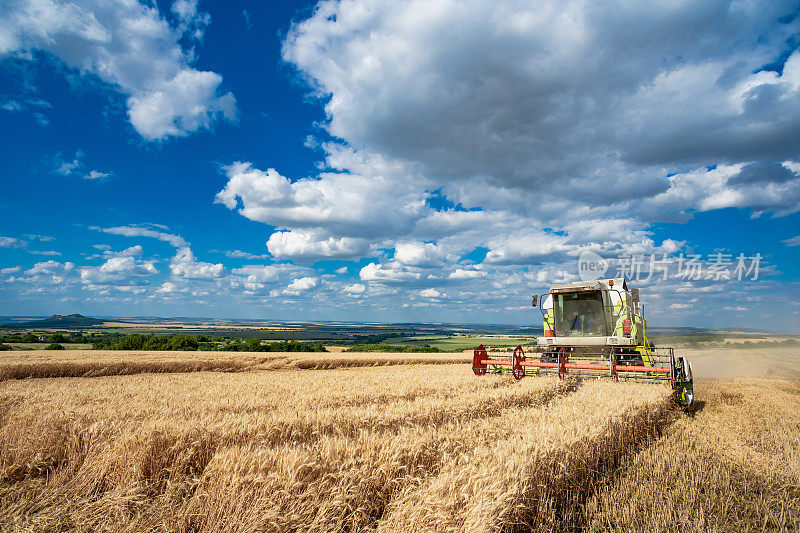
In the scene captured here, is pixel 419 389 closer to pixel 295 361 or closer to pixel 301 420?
pixel 301 420

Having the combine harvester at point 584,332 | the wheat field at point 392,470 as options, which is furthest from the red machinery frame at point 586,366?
the wheat field at point 392,470

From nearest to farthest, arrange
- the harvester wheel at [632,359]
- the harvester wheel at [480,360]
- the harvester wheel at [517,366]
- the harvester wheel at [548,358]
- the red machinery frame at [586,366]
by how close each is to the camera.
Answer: the red machinery frame at [586,366]
the harvester wheel at [632,359]
the harvester wheel at [517,366]
the harvester wheel at [480,360]
the harvester wheel at [548,358]

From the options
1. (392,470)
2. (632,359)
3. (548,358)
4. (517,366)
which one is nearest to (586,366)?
(632,359)

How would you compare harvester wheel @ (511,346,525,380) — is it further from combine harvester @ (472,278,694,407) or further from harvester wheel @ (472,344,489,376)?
harvester wheel @ (472,344,489,376)

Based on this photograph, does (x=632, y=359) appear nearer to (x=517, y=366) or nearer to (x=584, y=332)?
(x=584, y=332)

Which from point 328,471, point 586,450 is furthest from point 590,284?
point 328,471

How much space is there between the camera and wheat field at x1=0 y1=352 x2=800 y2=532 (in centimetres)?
337

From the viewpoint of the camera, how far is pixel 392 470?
4.06 metres

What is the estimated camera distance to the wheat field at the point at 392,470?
11.0ft

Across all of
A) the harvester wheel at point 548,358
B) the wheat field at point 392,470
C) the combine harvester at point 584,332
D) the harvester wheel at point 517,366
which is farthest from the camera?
the harvester wheel at point 548,358

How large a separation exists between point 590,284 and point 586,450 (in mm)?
11087

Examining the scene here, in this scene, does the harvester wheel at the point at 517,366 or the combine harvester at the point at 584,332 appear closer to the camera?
the harvester wheel at the point at 517,366

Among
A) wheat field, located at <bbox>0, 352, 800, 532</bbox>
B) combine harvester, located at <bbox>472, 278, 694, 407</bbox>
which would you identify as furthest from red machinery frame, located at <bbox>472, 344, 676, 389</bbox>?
wheat field, located at <bbox>0, 352, 800, 532</bbox>

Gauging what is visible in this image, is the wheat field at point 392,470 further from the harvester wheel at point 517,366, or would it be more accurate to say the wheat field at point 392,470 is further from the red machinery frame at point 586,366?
the harvester wheel at point 517,366
